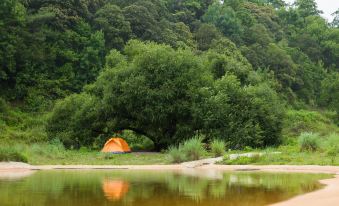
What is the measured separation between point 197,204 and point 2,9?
143 feet

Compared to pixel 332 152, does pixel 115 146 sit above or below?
above

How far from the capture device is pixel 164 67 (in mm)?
32562

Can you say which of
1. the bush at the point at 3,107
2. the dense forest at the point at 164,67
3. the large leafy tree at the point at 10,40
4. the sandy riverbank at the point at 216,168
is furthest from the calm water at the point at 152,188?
the large leafy tree at the point at 10,40

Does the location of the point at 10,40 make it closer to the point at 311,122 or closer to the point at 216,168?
the point at 311,122

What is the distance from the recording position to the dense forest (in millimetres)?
Answer: 32344

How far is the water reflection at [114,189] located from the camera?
13.2m

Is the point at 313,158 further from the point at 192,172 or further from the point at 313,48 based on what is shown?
the point at 313,48

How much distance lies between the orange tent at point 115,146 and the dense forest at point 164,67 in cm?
197

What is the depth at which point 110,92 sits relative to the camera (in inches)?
1300

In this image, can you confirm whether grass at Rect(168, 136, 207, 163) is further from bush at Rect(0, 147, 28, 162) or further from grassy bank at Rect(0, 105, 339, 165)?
bush at Rect(0, 147, 28, 162)

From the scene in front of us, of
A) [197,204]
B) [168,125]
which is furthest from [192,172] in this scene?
[168,125]

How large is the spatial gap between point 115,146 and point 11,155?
8.95 meters

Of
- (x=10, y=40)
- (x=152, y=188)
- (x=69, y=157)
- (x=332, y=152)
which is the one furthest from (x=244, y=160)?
(x=10, y=40)

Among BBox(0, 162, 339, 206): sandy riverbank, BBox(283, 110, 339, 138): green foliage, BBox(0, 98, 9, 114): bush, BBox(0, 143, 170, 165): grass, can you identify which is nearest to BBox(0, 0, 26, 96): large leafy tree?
BBox(0, 98, 9, 114): bush
